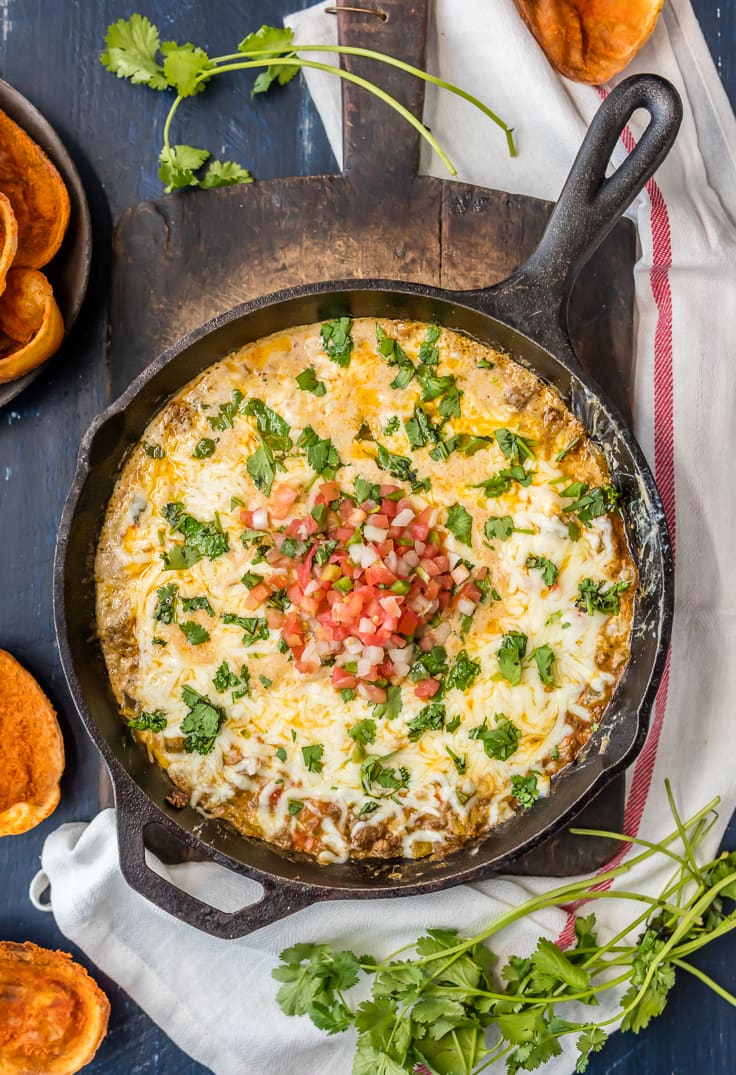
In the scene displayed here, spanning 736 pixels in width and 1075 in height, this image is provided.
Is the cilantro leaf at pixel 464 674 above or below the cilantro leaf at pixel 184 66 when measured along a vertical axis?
below

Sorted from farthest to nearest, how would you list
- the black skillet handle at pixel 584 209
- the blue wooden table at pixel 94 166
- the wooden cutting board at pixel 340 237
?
the blue wooden table at pixel 94 166 < the wooden cutting board at pixel 340 237 < the black skillet handle at pixel 584 209

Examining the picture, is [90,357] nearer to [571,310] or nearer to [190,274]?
[190,274]

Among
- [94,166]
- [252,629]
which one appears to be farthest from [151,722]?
[94,166]

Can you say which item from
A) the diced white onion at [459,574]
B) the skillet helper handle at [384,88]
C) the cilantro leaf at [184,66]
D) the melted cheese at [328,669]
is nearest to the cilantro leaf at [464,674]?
the melted cheese at [328,669]

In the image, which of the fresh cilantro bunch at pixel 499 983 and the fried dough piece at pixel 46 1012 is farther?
the fried dough piece at pixel 46 1012

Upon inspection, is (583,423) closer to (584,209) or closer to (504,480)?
(504,480)

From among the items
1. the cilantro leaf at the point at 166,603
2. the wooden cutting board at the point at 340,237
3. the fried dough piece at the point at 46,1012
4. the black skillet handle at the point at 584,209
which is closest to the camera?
the black skillet handle at the point at 584,209

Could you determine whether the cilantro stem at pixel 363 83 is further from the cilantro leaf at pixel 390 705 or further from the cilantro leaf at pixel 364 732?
the cilantro leaf at pixel 364 732

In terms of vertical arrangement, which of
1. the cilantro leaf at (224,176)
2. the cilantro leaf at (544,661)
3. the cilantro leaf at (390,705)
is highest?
the cilantro leaf at (224,176)
